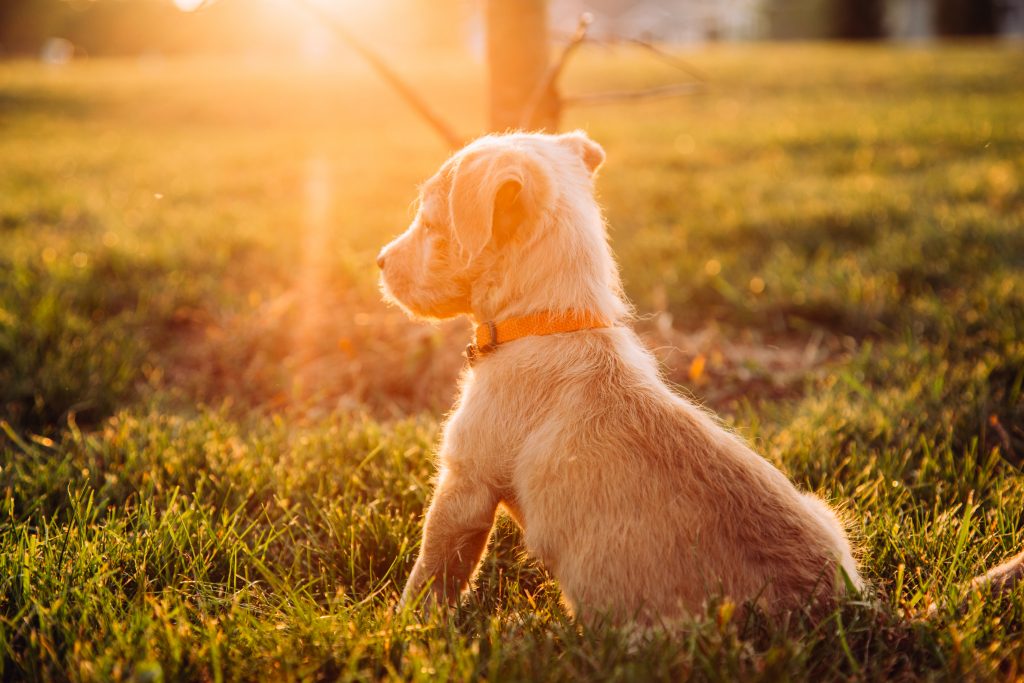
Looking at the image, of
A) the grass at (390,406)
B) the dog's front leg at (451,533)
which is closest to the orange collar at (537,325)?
the dog's front leg at (451,533)

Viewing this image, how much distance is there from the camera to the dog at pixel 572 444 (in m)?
2.19

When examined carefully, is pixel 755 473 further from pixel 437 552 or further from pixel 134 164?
pixel 134 164

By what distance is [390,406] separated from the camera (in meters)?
4.49

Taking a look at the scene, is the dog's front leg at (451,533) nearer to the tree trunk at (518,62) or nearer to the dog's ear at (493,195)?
the dog's ear at (493,195)

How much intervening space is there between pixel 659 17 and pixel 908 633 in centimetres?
8108

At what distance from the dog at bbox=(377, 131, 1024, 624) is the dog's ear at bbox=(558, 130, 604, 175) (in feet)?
0.20

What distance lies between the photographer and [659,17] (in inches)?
2980

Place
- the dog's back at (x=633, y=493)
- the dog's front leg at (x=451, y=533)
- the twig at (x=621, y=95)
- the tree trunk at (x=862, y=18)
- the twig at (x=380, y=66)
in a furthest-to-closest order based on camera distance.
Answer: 1. the tree trunk at (x=862, y=18)
2. the twig at (x=621, y=95)
3. the twig at (x=380, y=66)
4. the dog's front leg at (x=451, y=533)
5. the dog's back at (x=633, y=493)

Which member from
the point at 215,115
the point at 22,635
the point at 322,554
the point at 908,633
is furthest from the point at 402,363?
the point at 215,115

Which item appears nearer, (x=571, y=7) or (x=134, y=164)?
(x=134, y=164)

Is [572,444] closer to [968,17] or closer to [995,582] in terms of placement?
[995,582]

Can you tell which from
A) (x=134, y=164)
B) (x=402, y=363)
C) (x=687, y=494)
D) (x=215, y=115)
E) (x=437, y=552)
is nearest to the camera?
(x=687, y=494)

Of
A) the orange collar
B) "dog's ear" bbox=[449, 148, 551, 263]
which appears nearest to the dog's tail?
the orange collar

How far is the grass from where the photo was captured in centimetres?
223
